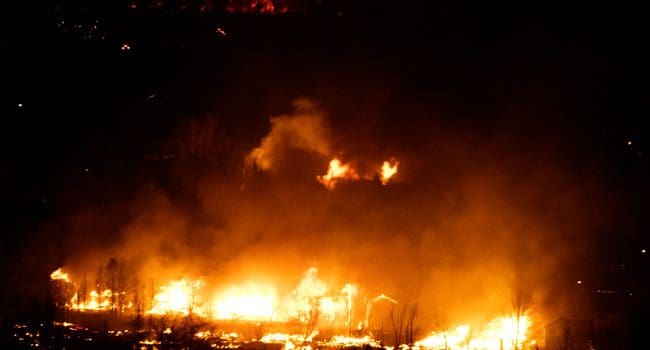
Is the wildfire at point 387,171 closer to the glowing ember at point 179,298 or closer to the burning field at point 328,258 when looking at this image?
the burning field at point 328,258

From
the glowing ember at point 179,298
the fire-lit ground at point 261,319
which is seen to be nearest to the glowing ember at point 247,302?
the fire-lit ground at point 261,319

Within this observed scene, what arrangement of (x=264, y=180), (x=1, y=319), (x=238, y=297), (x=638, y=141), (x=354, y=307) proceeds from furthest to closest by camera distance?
1. (x=264, y=180)
2. (x=238, y=297)
3. (x=354, y=307)
4. (x=638, y=141)
5. (x=1, y=319)

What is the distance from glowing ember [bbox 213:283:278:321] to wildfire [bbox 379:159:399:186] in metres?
8.59

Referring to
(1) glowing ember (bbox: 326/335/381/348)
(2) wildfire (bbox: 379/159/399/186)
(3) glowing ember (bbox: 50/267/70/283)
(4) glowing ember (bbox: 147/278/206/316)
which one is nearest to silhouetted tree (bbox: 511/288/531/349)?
(1) glowing ember (bbox: 326/335/381/348)

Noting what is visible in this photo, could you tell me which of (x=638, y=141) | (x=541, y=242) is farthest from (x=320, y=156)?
(x=638, y=141)

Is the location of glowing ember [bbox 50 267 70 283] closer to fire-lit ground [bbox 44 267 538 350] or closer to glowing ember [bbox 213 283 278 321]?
fire-lit ground [bbox 44 267 538 350]

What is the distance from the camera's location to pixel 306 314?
93.9 ft

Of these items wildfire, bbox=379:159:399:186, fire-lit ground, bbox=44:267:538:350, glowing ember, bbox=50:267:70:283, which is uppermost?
wildfire, bbox=379:159:399:186

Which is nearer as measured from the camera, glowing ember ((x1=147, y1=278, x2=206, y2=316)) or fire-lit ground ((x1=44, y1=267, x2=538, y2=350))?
fire-lit ground ((x1=44, y1=267, x2=538, y2=350))

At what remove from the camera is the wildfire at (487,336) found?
966 inches

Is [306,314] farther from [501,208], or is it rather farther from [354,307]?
[501,208]

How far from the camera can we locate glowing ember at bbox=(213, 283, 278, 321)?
29786mm

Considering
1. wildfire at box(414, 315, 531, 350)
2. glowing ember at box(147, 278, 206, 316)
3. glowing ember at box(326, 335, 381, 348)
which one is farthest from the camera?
glowing ember at box(147, 278, 206, 316)

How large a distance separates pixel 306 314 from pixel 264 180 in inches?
395
